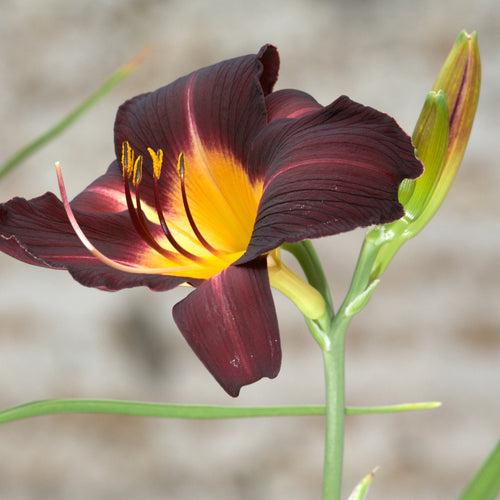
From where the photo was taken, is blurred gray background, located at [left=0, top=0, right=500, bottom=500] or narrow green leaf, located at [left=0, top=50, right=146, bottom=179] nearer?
narrow green leaf, located at [left=0, top=50, right=146, bottom=179]

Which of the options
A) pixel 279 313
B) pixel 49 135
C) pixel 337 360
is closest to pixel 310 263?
pixel 337 360

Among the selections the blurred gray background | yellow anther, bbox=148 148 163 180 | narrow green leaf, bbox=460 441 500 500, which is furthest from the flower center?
the blurred gray background

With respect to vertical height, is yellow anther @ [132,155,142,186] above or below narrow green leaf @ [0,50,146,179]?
below

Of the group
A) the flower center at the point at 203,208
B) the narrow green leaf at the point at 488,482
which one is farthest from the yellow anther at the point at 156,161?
the narrow green leaf at the point at 488,482

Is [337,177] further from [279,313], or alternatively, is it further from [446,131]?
[279,313]

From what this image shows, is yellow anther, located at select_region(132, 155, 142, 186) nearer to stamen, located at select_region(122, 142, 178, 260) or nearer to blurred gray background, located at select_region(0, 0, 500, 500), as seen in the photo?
stamen, located at select_region(122, 142, 178, 260)

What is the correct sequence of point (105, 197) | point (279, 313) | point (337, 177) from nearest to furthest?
point (337, 177), point (105, 197), point (279, 313)

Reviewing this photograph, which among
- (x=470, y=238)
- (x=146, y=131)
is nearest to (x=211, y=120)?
(x=146, y=131)

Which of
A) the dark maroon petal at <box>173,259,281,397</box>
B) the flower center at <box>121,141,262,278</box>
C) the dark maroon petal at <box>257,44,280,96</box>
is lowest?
the dark maroon petal at <box>173,259,281,397</box>
